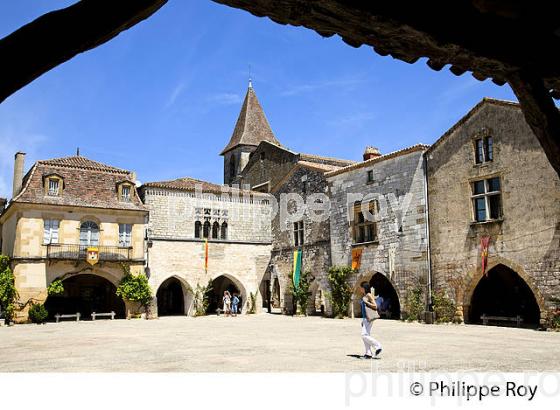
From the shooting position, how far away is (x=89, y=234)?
87.1 feet

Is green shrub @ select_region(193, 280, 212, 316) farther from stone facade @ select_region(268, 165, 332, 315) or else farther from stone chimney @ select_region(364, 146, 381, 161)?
stone chimney @ select_region(364, 146, 381, 161)

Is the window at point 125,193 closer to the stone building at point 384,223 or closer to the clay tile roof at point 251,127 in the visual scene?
the stone building at point 384,223

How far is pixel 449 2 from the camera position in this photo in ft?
9.11

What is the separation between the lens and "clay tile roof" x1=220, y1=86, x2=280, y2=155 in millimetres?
44688

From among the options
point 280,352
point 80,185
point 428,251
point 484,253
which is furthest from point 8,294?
point 484,253

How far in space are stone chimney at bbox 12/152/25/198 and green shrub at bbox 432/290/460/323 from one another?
77.6 feet

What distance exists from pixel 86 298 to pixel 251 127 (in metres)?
21.8

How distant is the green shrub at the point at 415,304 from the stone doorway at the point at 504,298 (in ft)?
6.67

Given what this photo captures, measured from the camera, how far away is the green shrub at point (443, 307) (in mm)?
20625

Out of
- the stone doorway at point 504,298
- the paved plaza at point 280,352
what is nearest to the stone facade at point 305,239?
the stone doorway at point 504,298

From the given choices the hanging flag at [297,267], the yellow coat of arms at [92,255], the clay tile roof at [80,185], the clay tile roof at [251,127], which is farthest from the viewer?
the clay tile roof at [251,127]

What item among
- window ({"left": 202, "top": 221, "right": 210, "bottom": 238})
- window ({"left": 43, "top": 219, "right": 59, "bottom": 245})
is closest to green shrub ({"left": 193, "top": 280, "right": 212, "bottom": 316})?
window ({"left": 202, "top": 221, "right": 210, "bottom": 238})
